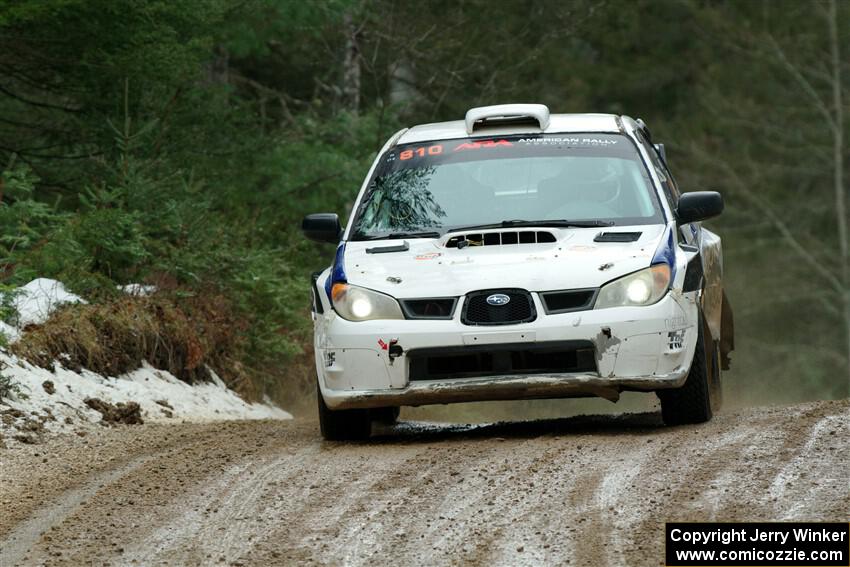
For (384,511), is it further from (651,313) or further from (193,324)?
(193,324)

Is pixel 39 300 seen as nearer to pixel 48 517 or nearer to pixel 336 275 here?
pixel 336 275

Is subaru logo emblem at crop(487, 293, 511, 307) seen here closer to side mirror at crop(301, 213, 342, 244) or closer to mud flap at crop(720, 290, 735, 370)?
side mirror at crop(301, 213, 342, 244)

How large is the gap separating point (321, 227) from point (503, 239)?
1.27 metres

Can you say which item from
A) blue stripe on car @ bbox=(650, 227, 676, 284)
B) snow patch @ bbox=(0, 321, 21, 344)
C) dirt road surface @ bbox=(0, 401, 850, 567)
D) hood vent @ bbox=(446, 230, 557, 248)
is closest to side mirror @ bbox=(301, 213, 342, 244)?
hood vent @ bbox=(446, 230, 557, 248)

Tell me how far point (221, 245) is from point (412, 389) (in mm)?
7004

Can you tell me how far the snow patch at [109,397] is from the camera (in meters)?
10.8

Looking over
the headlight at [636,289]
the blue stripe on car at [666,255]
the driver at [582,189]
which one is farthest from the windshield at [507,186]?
the headlight at [636,289]

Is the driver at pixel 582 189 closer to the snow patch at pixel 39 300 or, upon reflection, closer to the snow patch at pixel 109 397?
the snow patch at pixel 109 397

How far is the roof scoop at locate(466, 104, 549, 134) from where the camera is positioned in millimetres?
10609

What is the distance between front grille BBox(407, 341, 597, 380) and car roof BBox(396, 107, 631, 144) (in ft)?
7.22

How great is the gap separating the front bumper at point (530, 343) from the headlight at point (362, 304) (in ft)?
0.19

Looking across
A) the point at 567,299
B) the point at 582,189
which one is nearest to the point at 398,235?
the point at 582,189

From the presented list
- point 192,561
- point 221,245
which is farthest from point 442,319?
point 221,245

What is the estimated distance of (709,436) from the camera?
8.70 meters
